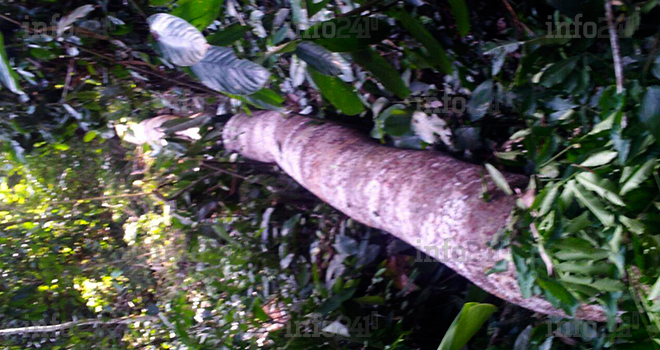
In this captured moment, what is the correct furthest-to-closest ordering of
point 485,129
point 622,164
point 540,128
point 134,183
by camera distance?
point 134,183
point 485,129
point 540,128
point 622,164

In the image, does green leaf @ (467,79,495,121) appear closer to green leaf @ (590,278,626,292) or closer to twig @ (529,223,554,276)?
twig @ (529,223,554,276)

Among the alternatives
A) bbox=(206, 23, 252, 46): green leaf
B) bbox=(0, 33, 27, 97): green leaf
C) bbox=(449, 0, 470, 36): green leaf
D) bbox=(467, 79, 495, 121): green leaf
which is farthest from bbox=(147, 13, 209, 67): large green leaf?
bbox=(467, 79, 495, 121): green leaf

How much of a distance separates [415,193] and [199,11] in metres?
0.66

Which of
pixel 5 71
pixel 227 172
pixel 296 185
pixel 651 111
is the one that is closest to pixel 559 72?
pixel 651 111

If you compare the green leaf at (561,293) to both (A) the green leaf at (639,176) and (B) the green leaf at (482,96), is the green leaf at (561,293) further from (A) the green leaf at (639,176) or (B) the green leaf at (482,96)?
(B) the green leaf at (482,96)

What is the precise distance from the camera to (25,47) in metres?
1.68

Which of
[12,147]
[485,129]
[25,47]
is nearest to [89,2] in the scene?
[25,47]

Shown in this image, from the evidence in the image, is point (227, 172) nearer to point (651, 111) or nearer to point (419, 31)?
point (419, 31)

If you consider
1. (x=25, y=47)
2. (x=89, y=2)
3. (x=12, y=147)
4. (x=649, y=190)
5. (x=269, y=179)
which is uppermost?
(x=89, y=2)

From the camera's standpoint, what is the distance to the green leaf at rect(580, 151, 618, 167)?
0.76 m

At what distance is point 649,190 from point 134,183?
2.71 m

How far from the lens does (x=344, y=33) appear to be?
30.3 inches

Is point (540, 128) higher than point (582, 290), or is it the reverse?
point (540, 128)

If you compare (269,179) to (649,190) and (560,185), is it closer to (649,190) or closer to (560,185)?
(560,185)
